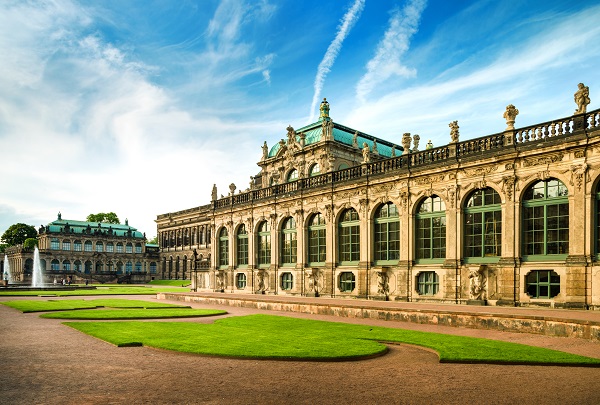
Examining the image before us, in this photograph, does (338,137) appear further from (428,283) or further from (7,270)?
(7,270)

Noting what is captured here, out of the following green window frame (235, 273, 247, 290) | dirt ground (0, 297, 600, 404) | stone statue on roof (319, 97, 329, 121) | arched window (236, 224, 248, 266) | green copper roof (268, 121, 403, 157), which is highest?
stone statue on roof (319, 97, 329, 121)

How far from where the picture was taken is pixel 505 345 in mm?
Answer: 15664

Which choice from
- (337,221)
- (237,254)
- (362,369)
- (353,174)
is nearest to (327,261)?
(337,221)

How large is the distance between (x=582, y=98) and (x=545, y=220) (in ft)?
21.1

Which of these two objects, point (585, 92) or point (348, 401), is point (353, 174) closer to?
point (585, 92)

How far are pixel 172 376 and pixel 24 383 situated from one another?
3.13m

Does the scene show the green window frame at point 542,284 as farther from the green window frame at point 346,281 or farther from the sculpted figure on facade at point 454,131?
the green window frame at point 346,281

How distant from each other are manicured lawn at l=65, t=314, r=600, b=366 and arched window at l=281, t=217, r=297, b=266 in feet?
64.2

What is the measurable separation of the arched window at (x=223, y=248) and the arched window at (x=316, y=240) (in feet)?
41.8

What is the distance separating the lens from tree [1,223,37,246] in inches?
5266

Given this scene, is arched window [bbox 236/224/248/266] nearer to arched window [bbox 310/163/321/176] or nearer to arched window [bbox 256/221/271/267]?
arched window [bbox 256/221/271/267]

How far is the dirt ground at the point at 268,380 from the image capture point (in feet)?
31.9

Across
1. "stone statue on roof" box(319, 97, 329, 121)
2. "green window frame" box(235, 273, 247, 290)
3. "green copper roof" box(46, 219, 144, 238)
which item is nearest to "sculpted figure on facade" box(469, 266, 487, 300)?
"green window frame" box(235, 273, 247, 290)

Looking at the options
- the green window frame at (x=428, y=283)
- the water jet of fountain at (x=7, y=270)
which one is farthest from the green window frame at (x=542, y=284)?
the water jet of fountain at (x=7, y=270)
